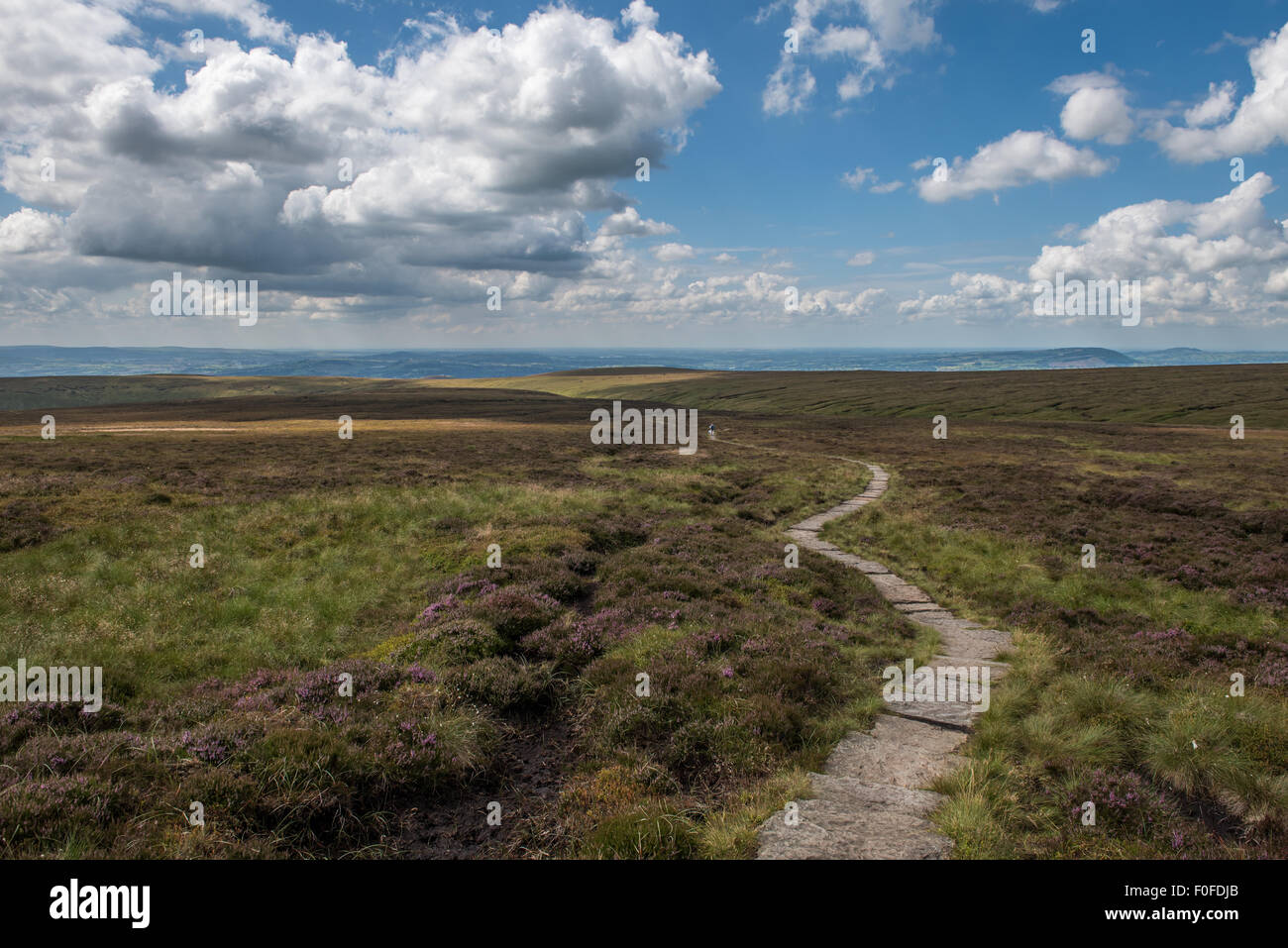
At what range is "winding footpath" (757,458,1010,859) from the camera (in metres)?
5.51

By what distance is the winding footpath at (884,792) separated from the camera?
551 cm

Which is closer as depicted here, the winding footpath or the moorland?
the winding footpath

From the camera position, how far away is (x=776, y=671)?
9.10 metres

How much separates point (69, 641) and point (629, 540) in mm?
13162

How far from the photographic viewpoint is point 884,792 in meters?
6.48

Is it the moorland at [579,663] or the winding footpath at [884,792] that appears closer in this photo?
the winding footpath at [884,792]

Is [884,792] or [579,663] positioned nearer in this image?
[884,792]

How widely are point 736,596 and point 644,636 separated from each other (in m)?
3.18
